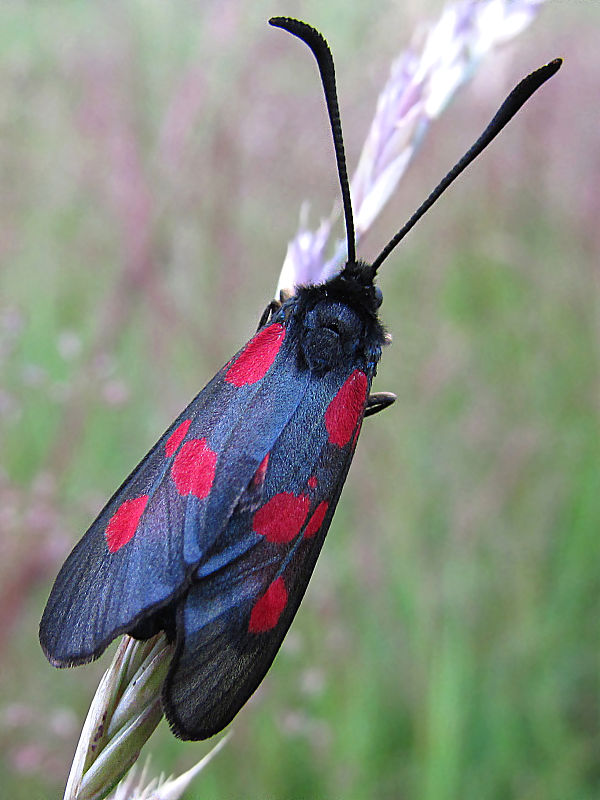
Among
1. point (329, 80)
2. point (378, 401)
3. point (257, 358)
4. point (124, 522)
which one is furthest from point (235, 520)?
point (329, 80)

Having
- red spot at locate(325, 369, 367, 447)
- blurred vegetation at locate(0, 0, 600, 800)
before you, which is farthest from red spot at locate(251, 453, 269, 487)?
blurred vegetation at locate(0, 0, 600, 800)

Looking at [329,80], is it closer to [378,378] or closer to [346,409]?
[346,409]

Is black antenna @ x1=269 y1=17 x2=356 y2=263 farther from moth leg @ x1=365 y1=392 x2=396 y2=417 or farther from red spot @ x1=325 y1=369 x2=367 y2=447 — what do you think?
moth leg @ x1=365 y1=392 x2=396 y2=417

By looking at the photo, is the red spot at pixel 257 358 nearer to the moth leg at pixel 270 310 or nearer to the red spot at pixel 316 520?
the moth leg at pixel 270 310

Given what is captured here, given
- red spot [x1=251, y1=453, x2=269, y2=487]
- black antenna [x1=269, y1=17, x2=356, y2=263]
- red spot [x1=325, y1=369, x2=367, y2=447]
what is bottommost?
red spot [x1=251, y1=453, x2=269, y2=487]

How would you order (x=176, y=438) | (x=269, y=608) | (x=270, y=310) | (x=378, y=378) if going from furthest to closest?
(x=378, y=378) → (x=270, y=310) → (x=176, y=438) → (x=269, y=608)

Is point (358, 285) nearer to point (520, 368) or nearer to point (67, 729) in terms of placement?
point (67, 729)
